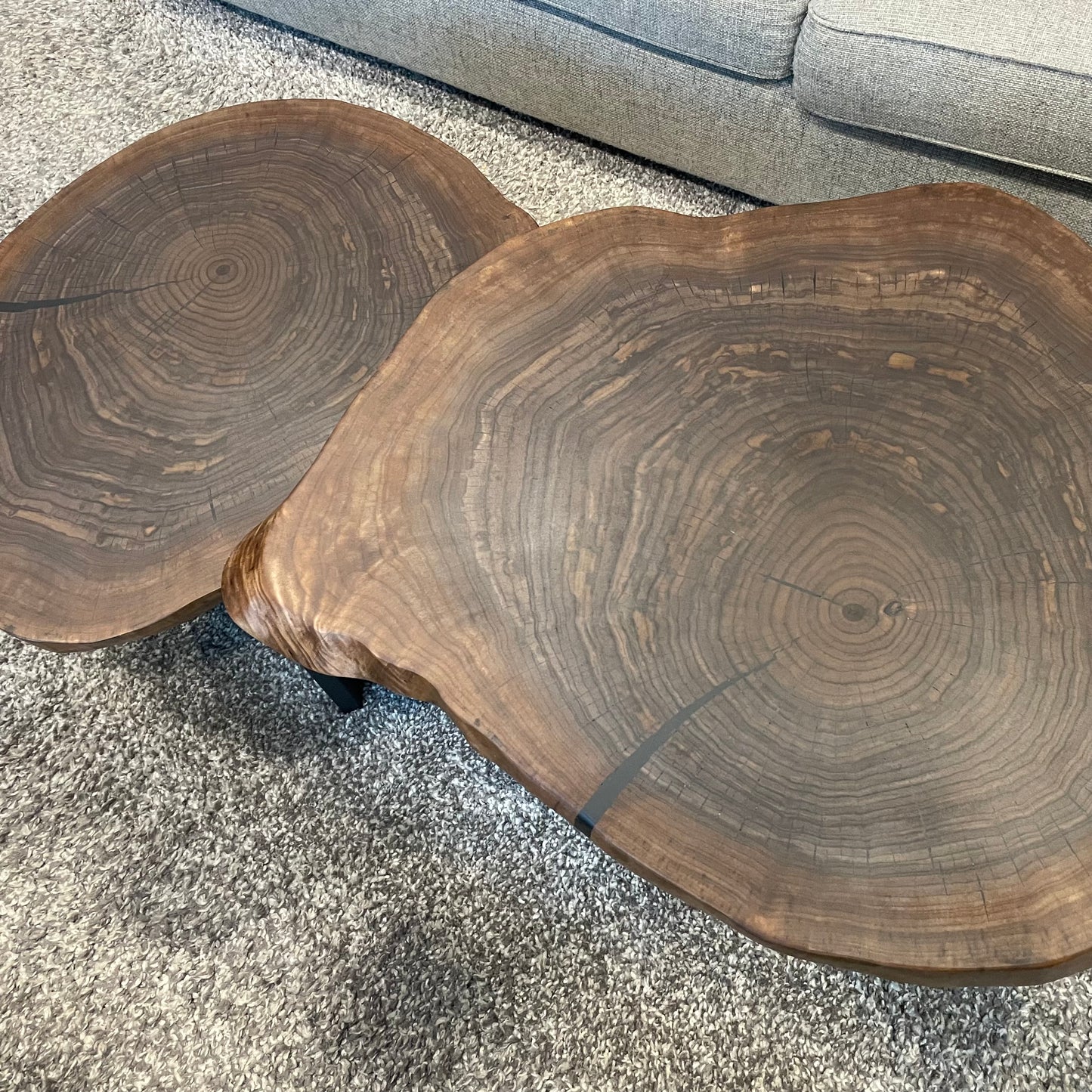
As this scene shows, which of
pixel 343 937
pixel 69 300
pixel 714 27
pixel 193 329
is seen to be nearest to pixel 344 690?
pixel 343 937

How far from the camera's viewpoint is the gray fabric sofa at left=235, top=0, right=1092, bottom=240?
1285 mm

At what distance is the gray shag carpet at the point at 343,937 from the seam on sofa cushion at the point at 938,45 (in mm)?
1123

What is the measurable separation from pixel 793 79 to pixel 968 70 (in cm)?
28

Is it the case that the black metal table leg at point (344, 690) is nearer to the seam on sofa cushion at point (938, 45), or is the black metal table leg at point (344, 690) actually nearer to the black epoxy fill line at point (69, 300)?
the black epoxy fill line at point (69, 300)

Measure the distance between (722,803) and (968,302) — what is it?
0.53m

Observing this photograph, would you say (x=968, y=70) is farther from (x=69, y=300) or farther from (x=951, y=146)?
(x=69, y=300)

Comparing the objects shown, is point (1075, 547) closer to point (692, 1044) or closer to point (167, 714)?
point (692, 1044)

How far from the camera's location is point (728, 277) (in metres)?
0.94

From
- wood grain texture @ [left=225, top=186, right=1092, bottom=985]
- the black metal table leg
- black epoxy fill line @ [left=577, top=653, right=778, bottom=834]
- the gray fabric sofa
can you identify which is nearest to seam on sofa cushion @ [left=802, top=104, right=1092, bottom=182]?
the gray fabric sofa

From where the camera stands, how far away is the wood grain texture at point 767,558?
72 cm

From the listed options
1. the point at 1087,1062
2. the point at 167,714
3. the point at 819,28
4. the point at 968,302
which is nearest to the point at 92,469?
the point at 167,714

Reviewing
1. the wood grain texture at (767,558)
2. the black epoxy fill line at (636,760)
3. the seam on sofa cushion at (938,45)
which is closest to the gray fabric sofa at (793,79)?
the seam on sofa cushion at (938,45)

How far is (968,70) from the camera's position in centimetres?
129

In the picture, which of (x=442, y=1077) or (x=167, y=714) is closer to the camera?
(x=442, y=1077)
